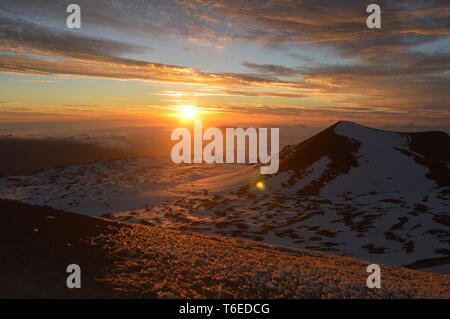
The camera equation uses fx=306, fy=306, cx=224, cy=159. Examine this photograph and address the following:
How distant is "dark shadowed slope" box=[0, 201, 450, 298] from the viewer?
9.17 metres

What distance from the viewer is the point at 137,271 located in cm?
1062

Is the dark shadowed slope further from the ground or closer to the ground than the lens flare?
further from the ground

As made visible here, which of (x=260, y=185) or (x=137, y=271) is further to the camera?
(x=260, y=185)

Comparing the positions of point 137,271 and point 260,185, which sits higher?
point 137,271

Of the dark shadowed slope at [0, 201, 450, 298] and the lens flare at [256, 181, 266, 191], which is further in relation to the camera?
the lens flare at [256, 181, 266, 191]

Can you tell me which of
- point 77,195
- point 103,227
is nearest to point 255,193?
point 77,195

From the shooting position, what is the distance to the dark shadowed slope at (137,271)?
9.17 m

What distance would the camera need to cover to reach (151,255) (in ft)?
41.3

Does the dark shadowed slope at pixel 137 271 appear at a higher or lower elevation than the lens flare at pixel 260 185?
higher

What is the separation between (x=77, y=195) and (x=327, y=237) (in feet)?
204

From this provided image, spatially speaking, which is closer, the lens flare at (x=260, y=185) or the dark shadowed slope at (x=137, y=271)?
the dark shadowed slope at (x=137, y=271)
